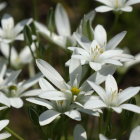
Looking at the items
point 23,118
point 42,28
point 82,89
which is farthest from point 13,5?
point 82,89

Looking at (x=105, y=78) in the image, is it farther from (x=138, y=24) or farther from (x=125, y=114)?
(x=138, y=24)

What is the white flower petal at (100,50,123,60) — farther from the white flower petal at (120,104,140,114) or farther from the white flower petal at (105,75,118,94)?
the white flower petal at (120,104,140,114)

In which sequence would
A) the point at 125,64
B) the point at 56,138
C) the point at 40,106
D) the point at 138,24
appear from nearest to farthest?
1. the point at 40,106
2. the point at 56,138
3. the point at 125,64
4. the point at 138,24

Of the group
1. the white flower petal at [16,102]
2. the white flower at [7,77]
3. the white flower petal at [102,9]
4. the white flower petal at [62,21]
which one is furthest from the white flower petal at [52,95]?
the white flower petal at [62,21]

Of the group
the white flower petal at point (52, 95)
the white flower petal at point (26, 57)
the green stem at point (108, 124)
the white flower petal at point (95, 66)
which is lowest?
the white flower petal at point (26, 57)

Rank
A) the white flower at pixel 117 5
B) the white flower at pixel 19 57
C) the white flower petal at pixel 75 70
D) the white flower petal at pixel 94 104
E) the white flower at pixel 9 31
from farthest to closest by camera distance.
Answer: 1. the white flower at pixel 19 57
2. the white flower at pixel 9 31
3. the white flower at pixel 117 5
4. the white flower petal at pixel 75 70
5. the white flower petal at pixel 94 104

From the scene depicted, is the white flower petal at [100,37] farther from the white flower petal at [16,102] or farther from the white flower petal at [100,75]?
the white flower petal at [16,102]

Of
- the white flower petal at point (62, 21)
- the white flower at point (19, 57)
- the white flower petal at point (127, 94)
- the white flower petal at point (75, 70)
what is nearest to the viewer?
the white flower petal at point (127, 94)
